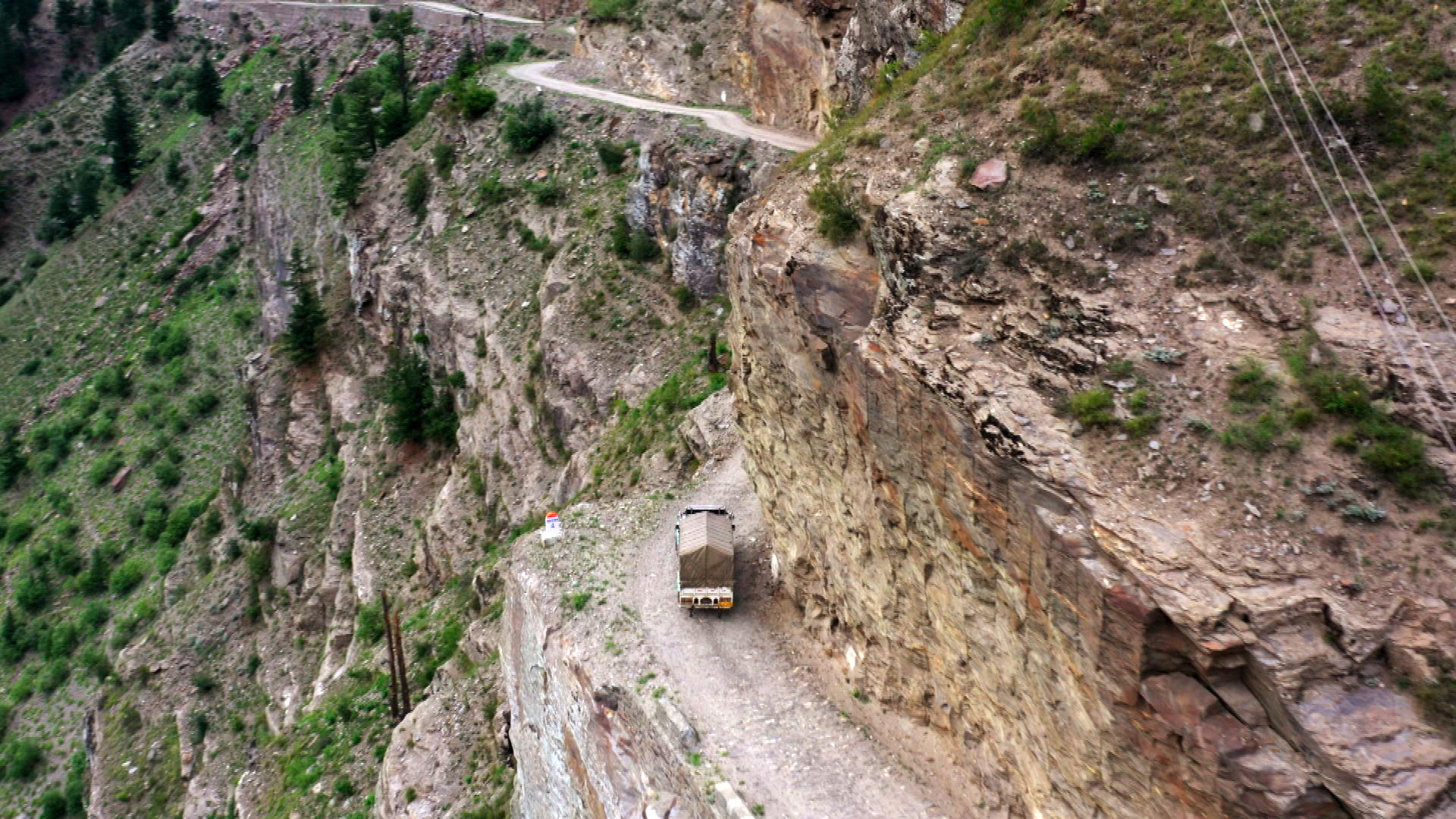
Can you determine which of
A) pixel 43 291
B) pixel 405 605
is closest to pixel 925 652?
pixel 405 605

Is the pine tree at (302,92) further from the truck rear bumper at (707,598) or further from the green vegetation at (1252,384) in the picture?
the green vegetation at (1252,384)

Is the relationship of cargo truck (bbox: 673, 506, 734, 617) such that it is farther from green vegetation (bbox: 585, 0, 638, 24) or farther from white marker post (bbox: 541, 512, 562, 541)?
green vegetation (bbox: 585, 0, 638, 24)

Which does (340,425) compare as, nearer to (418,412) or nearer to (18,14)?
(418,412)

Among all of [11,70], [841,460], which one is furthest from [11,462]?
[841,460]

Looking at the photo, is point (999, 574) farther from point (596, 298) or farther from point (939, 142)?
point (596, 298)

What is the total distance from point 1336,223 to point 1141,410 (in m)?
3.72

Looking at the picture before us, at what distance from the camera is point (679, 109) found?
44719mm

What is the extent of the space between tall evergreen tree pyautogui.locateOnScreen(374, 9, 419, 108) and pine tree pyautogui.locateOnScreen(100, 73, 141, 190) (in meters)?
21.5

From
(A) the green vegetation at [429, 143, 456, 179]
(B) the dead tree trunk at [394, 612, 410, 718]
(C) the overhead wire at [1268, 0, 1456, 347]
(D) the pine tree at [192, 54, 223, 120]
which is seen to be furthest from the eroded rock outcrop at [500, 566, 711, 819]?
(D) the pine tree at [192, 54, 223, 120]

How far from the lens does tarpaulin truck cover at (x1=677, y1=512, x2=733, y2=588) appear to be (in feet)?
70.5

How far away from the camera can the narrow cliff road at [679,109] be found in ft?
127

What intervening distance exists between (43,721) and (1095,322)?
5431 centimetres

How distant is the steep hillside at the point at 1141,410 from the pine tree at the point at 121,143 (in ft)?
245

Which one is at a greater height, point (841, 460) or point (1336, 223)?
point (1336, 223)
